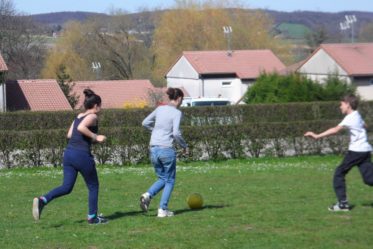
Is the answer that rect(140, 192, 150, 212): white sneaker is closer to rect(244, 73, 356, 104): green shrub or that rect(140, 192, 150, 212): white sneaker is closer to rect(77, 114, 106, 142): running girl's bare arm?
rect(77, 114, 106, 142): running girl's bare arm

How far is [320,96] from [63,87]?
80.1ft

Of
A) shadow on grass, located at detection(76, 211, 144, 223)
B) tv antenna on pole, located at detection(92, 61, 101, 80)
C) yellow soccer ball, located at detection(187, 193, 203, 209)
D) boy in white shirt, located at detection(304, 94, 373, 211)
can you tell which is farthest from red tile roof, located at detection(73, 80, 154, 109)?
boy in white shirt, located at detection(304, 94, 373, 211)

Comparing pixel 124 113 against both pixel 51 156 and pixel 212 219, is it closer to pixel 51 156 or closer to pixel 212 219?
pixel 51 156

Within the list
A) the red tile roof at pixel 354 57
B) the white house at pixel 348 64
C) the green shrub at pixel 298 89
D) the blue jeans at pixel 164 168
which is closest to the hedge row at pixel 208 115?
the green shrub at pixel 298 89

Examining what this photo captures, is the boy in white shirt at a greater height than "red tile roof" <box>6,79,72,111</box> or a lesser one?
greater

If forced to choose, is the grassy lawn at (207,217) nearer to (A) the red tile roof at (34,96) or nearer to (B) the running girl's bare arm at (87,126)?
(B) the running girl's bare arm at (87,126)

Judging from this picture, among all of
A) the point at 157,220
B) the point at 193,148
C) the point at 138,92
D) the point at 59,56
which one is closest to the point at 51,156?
the point at 193,148

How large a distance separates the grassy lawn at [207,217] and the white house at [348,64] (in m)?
41.4

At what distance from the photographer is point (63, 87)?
179 feet

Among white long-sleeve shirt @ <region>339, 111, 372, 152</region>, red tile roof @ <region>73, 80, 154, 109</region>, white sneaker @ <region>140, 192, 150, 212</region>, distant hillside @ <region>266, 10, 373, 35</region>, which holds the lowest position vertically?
red tile roof @ <region>73, 80, 154, 109</region>

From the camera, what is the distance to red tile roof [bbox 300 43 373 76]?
57.2m

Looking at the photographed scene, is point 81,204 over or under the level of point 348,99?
under

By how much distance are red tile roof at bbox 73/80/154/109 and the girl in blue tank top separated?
158 ft

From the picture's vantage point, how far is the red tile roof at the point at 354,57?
2253 inches
